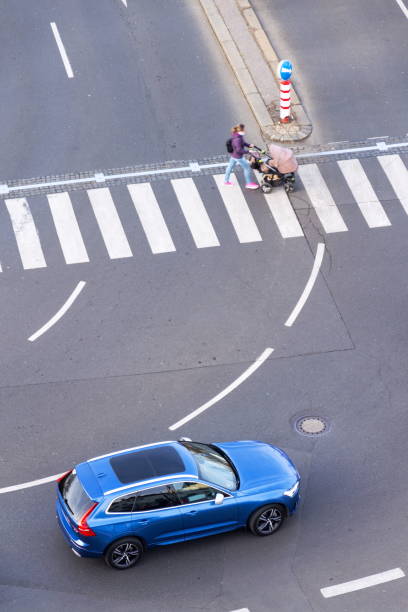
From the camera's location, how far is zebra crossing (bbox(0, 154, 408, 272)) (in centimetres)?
2333

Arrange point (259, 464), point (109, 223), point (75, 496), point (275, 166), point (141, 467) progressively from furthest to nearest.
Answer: point (275, 166)
point (109, 223)
point (259, 464)
point (141, 467)
point (75, 496)

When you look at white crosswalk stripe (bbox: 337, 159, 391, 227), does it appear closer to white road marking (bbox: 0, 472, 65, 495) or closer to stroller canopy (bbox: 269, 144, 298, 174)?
stroller canopy (bbox: 269, 144, 298, 174)

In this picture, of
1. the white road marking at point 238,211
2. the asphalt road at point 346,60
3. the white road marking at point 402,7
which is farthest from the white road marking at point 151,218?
the white road marking at point 402,7

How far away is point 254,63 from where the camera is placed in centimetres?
2923

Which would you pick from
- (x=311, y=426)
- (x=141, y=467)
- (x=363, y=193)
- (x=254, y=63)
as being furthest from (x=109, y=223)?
(x=141, y=467)

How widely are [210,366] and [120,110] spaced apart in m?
10.4

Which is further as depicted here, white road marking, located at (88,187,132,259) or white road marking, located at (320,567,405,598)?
white road marking, located at (88,187,132,259)

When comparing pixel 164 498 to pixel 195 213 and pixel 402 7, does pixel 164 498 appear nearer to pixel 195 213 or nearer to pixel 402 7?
pixel 195 213

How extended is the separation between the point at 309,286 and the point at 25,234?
6534 mm

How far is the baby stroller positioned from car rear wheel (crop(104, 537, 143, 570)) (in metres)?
11.3

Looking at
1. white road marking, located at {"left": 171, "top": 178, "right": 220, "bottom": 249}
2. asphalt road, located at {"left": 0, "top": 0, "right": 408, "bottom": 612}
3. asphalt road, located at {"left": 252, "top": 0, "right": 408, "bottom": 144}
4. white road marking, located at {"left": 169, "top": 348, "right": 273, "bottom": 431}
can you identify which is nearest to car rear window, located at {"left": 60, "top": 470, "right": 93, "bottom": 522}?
asphalt road, located at {"left": 0, "top": 0, "right": 408, "bottom": 612}

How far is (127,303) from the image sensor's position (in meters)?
21.6

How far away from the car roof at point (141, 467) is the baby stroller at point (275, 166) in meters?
9.82

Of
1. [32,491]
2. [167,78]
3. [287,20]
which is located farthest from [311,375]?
[287,20]
